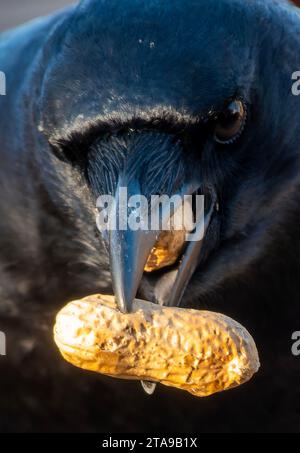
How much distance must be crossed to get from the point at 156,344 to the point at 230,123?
0.46 meters

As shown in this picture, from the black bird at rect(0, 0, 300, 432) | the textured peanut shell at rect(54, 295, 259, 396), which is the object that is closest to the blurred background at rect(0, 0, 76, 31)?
the black bird at rect(0, 0, 300, 432)

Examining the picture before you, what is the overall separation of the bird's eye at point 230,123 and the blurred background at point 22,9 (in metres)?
4.10

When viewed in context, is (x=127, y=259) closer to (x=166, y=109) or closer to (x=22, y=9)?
(x=166, y=109)

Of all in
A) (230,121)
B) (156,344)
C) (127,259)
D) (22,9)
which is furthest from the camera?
(22,9)

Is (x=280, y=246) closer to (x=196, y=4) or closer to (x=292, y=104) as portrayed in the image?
(x=292, y=104)

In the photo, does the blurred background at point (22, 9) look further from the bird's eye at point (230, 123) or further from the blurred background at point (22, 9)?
the bird's eye at point (230, 123)

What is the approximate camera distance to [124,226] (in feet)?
6.62

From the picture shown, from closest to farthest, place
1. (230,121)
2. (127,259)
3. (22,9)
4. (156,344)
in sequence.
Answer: (127,259)
(156,344)
(230,121)
(22,9)

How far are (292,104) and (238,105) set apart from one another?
0.23 metres

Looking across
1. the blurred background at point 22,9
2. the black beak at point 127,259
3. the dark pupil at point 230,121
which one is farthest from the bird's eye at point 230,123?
the blurred background at point 22,9

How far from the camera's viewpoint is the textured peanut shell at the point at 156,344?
207 cm

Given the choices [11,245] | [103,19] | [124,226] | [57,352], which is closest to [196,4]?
[103,19]

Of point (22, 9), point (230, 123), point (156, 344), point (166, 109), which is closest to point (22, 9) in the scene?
point (22, 9)

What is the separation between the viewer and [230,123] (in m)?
2.29
